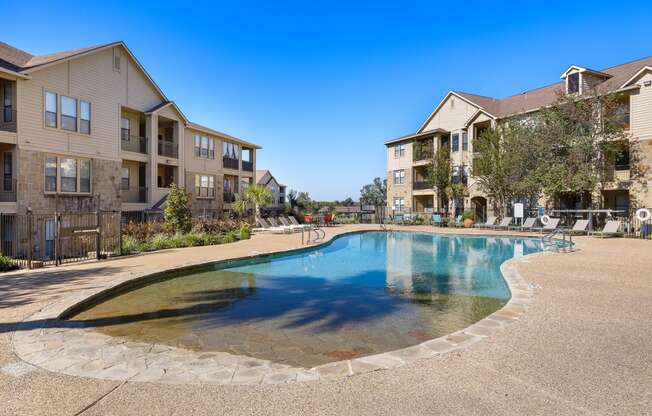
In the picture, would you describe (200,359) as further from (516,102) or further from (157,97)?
(516,102)

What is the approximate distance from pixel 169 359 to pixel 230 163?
2712 centimetres

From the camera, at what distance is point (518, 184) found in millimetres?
23797

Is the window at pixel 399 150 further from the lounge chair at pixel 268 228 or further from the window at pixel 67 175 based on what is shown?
the window at pixel 67 175

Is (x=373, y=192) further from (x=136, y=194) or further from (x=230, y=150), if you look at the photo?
(x=136, y=194)

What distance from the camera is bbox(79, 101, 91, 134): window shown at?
58.7 feet

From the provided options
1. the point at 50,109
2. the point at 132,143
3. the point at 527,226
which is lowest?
the point at 527,226

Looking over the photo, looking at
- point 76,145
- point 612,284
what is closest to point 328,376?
point 612,284

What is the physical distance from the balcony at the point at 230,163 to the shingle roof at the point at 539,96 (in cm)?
2017

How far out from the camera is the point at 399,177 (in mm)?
36719

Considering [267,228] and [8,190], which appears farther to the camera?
[267,228]

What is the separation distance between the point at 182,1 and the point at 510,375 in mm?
16843

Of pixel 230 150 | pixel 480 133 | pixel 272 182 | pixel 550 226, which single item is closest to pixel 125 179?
pixel 230 150

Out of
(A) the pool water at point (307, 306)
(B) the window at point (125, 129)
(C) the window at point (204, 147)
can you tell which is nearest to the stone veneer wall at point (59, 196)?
(B) the window at point (125, 129)

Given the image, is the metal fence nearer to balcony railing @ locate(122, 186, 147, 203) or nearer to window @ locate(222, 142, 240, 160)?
balcony railing @ locate(122, 186, 147, 203)
